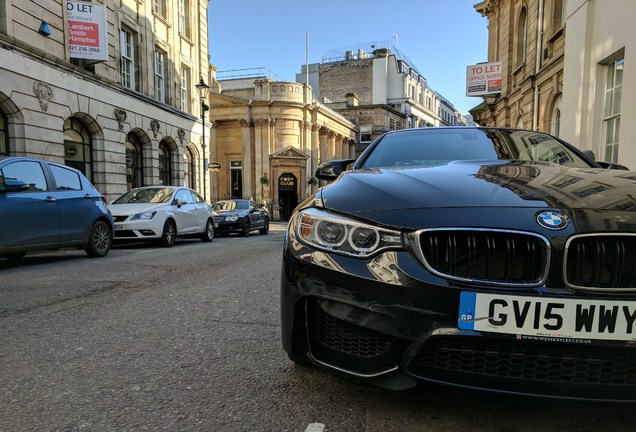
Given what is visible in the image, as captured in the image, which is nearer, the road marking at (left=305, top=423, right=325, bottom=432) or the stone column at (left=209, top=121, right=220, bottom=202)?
the road marking at (left=305, top=423, right=325, bottom=432)

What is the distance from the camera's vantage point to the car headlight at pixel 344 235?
177 centimetres

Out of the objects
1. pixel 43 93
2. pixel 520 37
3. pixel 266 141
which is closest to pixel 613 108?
pixel 520 37

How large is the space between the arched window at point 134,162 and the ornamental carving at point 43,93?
505cm

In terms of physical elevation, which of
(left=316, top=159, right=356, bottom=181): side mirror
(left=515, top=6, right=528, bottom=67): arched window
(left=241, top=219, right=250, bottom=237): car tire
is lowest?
(left=241, top=219, right=250, bottom=237): car tire

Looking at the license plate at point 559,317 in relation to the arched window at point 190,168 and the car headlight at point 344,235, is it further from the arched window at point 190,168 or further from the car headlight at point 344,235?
the arched window at point 190,168

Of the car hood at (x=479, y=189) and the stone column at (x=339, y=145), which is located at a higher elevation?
the stone column at (x=339, y=145)

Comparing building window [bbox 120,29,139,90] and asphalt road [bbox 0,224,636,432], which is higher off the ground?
building window [bbox 120,29,139,90]

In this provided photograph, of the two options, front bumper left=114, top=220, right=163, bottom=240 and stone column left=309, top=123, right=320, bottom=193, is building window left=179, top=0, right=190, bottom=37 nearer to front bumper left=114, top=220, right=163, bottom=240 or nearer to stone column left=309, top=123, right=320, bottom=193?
front bumper left=114, top=220, right=163, bottom=240

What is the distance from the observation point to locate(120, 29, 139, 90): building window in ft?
61.2

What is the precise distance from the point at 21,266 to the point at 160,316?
4458mm

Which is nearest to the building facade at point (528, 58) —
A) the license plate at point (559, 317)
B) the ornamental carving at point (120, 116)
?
the license plate at point (559, 317)

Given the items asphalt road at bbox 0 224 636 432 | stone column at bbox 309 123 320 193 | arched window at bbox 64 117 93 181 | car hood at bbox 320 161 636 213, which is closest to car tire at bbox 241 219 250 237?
arched window at bbox 64 117 93 181

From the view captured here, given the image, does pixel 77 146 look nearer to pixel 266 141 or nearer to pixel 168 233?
pixel 168 233

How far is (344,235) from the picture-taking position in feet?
6.10
